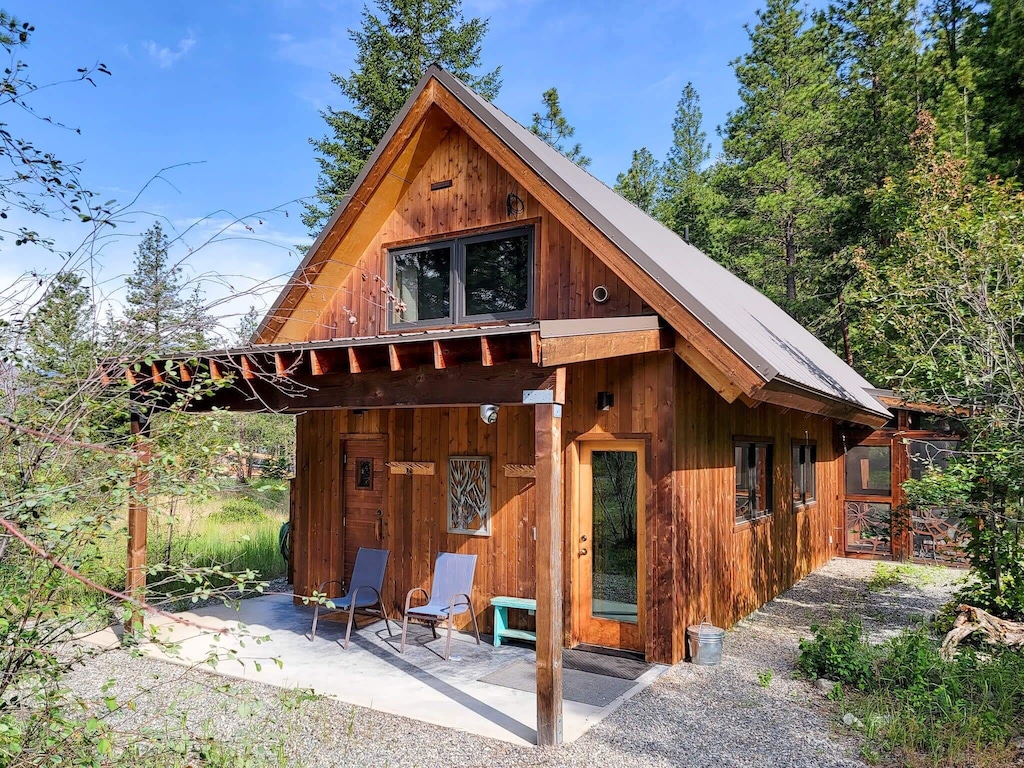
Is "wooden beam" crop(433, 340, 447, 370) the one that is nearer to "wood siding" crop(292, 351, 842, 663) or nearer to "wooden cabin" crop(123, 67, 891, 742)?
"wooden cabin" crop(123, 67, 891, 742)

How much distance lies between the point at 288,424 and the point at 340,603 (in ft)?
51.9

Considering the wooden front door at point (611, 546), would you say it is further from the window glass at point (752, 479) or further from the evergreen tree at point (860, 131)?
the evergreen tree at point (860, 131)

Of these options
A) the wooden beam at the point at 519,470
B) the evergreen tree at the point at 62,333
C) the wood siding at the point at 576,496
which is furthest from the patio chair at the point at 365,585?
the evergreen tree at the point at 62,333

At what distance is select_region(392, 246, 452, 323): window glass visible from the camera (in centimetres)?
827

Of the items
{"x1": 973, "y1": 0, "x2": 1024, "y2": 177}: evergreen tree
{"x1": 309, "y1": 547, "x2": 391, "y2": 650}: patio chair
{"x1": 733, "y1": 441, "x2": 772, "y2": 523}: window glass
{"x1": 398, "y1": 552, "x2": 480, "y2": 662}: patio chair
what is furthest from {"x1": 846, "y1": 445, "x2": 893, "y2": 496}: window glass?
{"x1": 309, "y1": 547, "x2": 391, "y2": 650}: patio chair

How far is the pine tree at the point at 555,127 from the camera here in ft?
84.7

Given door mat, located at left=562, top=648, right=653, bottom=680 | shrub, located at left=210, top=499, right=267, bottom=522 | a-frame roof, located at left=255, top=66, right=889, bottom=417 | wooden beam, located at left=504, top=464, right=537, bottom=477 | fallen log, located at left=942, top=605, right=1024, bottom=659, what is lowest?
door mat, located at left=562, top=648, right=653, bottom=680

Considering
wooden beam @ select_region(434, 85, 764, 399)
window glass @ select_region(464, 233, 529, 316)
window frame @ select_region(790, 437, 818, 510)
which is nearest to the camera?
wooden beam @ select_region(434, 85, 764, 399)

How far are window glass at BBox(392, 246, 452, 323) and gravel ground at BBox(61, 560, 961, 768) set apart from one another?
435 centimetres

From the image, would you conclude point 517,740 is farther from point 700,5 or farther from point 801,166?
point 801,166

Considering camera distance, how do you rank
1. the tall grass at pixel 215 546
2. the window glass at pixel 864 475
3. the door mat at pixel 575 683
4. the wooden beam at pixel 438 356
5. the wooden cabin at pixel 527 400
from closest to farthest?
the wooden beam at pixel 438 356
the wooden cabin at pixel 527 400
the door mat at pixel 575 683
the tall grass at pixel 215 546
the window glass at pixel 864 475

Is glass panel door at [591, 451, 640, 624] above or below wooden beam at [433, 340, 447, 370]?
below

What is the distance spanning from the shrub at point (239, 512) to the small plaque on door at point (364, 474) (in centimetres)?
651

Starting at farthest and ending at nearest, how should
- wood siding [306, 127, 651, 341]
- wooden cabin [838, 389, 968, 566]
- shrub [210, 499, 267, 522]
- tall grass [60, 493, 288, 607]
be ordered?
1. shrub [210, 499, 267, 522]
2. wooden cabin [838, 389, 968, 566]
3. tall grass [60, 493, 288, 607]
4. wood siding [306, 127, 651, 341]
